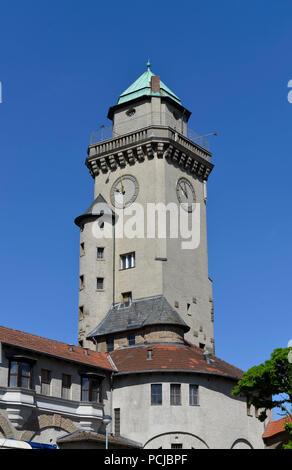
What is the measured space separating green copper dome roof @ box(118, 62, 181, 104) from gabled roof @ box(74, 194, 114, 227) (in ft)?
44.4

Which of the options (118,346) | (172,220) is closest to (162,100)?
(172,220)

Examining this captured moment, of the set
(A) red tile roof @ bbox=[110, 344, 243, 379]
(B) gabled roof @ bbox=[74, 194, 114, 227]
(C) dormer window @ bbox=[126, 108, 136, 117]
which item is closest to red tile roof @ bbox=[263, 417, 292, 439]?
(A) red tile roof @ bbox=[110, 344, 243, 379]

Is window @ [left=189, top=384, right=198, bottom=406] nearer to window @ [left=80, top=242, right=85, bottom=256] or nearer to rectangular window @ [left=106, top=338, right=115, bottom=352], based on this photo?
rectangular window @ [left=106, top=338, right=115, bottom=352]

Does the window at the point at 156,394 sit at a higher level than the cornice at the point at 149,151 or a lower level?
lower

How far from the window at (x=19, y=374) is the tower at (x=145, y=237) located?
15588mm

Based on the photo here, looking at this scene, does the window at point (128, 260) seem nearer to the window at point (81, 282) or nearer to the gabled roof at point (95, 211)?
the window at point (81, 282)

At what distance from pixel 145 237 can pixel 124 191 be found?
677cm

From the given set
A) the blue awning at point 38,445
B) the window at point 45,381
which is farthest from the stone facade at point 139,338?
the blue awning at point 38,445

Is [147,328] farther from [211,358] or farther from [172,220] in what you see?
[172,220]

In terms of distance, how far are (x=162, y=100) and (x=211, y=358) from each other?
99.3 feet

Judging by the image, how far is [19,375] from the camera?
50812 mm

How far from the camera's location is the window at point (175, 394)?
56812 millimetres

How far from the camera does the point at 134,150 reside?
7538 cm

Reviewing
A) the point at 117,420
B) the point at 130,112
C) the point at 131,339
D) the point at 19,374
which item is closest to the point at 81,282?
the point at 131,339
